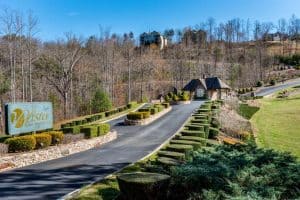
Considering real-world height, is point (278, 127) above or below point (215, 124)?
below

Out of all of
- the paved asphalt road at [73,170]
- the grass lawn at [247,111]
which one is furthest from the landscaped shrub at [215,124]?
the grass lawn at [247,111]

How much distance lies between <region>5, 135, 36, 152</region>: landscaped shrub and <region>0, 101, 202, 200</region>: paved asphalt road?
3.94 feet

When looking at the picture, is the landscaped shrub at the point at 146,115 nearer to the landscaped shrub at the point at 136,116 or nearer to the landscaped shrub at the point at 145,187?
the landscaped shrub at the point at 136,116

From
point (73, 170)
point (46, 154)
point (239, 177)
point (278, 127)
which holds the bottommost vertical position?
point (278, 127)

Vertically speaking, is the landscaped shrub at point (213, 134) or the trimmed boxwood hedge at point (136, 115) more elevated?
the trimmed boxwood hedge at point (136, 115)

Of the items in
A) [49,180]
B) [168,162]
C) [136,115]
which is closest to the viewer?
[168,162]

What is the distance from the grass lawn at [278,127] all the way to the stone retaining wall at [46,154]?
38.0 ft

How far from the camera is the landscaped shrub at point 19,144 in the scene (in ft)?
58.0

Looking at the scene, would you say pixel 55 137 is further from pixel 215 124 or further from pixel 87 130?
pixel 215 124

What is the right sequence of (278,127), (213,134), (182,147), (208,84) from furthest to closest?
(208,84) < (278,127) < (213,134) < (182,147)

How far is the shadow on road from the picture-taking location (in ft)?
41.3

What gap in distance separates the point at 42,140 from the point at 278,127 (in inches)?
979

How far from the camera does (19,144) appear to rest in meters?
17.8

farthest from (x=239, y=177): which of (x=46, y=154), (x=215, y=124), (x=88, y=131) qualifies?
(x=215, y=124)
